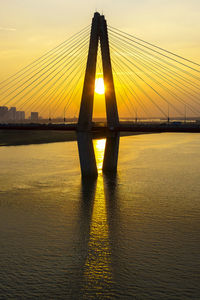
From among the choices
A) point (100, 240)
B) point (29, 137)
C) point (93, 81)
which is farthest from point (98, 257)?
point (29, 137)

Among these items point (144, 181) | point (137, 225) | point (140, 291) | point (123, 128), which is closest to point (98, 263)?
point (140, 291)

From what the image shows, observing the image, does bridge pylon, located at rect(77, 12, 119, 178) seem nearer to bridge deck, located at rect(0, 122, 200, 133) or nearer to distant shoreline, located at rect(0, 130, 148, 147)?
bridge deck, located at rect(0, 122, 200, 133)

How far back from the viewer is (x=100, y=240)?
1661cm

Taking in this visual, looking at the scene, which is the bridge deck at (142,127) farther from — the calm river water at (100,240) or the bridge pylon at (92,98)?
the calm river water at (100,240)

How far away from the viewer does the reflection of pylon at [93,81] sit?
32.4 m

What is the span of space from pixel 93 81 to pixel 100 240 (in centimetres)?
1894

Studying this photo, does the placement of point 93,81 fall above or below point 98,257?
above

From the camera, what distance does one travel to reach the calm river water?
40.6 ft

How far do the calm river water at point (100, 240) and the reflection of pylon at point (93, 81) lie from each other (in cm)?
600

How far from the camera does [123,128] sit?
3303 centimetres

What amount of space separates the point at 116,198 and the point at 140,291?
12.9 metres

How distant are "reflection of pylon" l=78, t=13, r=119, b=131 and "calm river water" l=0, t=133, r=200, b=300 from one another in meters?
6.00

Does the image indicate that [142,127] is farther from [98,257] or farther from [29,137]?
[29,137]

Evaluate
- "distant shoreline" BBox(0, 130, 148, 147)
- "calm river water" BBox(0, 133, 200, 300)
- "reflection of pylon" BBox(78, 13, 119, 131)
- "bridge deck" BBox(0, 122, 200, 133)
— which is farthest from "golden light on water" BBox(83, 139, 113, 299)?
"distant shoreline" BBox(0, 130, 148, 147)
